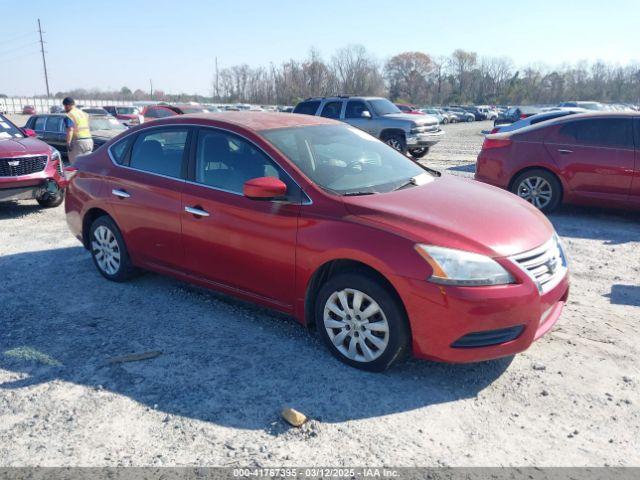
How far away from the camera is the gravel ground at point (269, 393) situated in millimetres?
2836

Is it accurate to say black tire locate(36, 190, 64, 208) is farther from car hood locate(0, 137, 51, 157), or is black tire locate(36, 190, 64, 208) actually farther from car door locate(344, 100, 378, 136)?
car door locate(344, 100, 378, 136)

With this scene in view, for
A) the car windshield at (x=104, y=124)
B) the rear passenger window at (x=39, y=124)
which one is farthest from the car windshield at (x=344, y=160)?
the rear passenger window at (x=39, y=124)

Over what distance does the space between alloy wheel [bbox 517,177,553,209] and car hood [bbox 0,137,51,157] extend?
25.8 ft

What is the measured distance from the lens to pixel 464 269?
10.4 feet

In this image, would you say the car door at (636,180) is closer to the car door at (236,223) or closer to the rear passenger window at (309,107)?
the car door at (236,223)

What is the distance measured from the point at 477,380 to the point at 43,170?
7887mm

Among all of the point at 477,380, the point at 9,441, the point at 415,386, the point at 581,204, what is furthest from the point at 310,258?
the point at 581,204

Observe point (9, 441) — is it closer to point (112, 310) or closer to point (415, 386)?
point (112, 310)

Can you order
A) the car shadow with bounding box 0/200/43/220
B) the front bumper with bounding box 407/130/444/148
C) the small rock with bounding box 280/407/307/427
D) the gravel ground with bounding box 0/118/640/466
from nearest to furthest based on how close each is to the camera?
the gravel ground with bounding box 0/118/640/466 < the small rock with bounding box 280/407/307/427 < the car shadow with bounding box 0/200/43/220 < the front bumper with bounding box 407/130/444/148

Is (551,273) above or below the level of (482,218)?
below

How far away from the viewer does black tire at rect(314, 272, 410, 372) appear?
11.0ft

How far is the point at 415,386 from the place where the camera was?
345 cm

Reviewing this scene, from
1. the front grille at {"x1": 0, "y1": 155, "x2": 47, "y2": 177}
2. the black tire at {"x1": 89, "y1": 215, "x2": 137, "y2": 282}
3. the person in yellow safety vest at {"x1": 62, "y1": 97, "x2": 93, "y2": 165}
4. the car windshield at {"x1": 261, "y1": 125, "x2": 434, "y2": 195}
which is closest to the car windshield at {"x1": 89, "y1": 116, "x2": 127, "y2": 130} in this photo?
the person in yellow safety vest at {"x1": 62, "y1": 97, "x2": 93, "y2": 165}

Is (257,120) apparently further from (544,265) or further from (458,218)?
(544,265)
